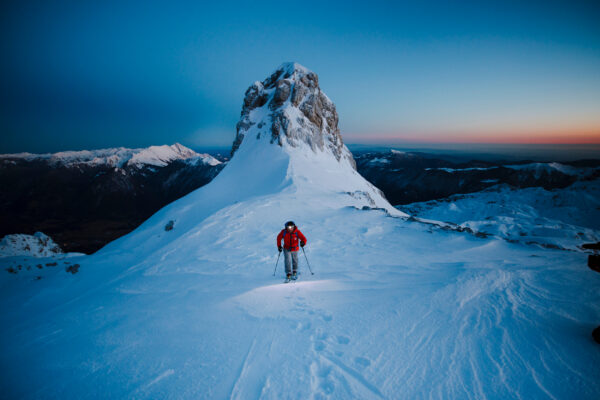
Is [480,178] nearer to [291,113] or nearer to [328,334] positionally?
[291,113]

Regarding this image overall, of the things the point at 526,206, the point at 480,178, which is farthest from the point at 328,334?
the point at 480,178

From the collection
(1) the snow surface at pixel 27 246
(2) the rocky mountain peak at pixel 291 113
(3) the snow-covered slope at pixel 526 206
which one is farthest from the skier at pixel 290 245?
(3) the snow-covered slope at pixel 526 206

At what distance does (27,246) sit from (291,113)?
54.1 meters

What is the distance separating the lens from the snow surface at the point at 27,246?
36.8 metres

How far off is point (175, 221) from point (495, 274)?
89.0 feet

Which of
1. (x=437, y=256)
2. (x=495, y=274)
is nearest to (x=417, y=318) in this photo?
(x=495, y=274)

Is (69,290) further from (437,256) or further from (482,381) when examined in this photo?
(437,256)

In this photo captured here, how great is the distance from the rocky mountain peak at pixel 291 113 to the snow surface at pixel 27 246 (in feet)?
133

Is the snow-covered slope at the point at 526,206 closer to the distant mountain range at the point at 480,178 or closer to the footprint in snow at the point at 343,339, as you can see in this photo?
the distant mountain range at the point at 480,178

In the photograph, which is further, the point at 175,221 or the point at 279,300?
the point at 175,221

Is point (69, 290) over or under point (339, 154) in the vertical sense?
under

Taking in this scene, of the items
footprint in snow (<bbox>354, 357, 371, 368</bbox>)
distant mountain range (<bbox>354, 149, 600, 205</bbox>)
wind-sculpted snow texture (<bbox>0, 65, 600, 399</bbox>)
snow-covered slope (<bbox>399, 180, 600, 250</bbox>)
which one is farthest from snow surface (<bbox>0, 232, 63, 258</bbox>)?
distant mountain range (<bbox>354, 149, 600, 205</bbox>)

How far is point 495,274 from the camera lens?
24.5ft

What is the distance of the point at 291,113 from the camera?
43062 millimetres
